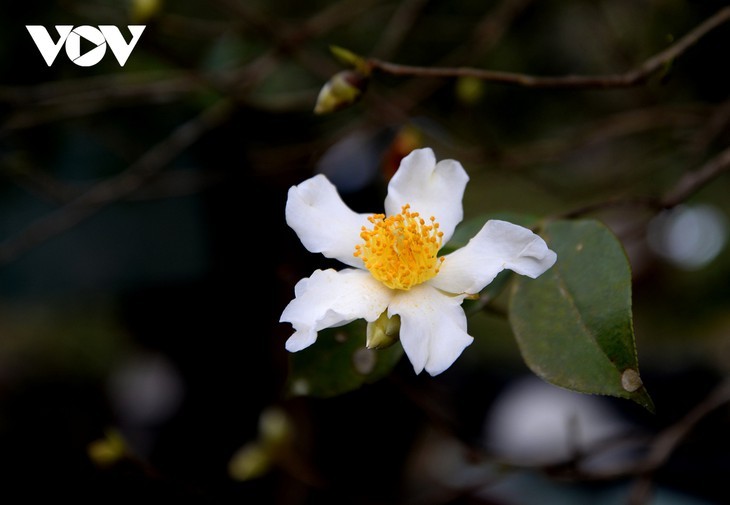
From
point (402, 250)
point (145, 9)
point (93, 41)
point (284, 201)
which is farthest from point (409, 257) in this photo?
point (284, 201)

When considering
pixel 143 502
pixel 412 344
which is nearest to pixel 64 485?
pixel 143 502

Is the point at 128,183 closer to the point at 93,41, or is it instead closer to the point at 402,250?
the point at 93,41

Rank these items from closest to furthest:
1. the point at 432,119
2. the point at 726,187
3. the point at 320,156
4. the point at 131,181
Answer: the point at 131,181, the point at 320,156, the point at 432,119, the point at 726,187

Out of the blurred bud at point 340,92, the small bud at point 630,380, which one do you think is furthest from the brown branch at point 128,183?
the small bud at point 630,380

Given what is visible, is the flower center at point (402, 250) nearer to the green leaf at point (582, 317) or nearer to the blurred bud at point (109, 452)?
the green leaf at point (582, 317)

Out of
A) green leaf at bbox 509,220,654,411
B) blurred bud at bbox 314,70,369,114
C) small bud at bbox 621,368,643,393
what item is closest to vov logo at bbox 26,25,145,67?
blurred bud at bbox 314,70,369,114

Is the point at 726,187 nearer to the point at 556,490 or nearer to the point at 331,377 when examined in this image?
the point at 556,490

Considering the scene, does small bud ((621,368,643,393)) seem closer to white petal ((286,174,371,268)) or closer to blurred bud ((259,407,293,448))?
white petal ((286,174,371,268))
